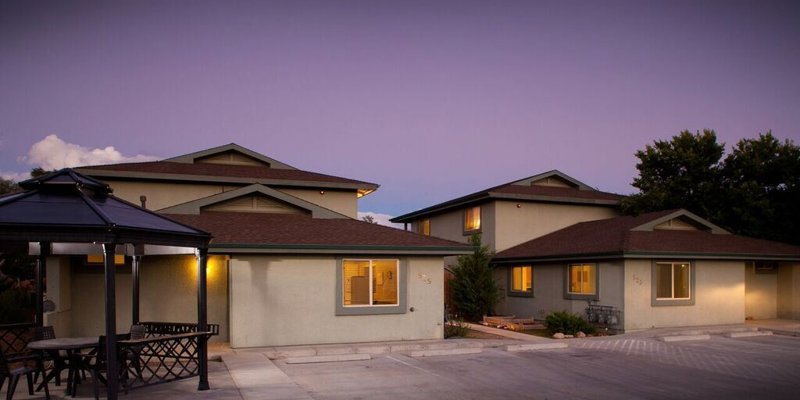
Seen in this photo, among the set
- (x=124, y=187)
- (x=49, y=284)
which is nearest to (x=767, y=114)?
(x=124, y=187)

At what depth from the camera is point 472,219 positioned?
28.7 meters

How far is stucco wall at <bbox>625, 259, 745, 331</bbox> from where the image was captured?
64.5ft

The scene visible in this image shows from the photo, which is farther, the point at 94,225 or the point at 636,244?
the point at 636,244

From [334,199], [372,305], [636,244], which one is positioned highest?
[334,199]

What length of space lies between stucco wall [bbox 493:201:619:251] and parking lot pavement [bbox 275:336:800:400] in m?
10.3

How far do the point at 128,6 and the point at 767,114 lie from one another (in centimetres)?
2956

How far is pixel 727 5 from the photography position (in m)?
24.2

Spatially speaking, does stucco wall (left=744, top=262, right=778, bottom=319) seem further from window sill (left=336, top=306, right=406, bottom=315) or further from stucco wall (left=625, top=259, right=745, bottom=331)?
window sill (left=336, top=306, right=406, bottom=315)

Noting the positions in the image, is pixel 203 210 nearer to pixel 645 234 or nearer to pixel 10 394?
pixel 10 394

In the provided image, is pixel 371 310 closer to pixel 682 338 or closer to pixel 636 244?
pixel 636 244

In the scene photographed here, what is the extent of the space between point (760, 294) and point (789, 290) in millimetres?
1018

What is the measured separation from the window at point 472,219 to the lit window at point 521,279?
10.2 ft

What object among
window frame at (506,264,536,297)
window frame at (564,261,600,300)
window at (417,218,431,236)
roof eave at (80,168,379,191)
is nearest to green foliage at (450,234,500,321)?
window frame at (506,264,536,297)

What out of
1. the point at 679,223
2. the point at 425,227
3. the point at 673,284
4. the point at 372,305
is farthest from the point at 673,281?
the point at 425,227
